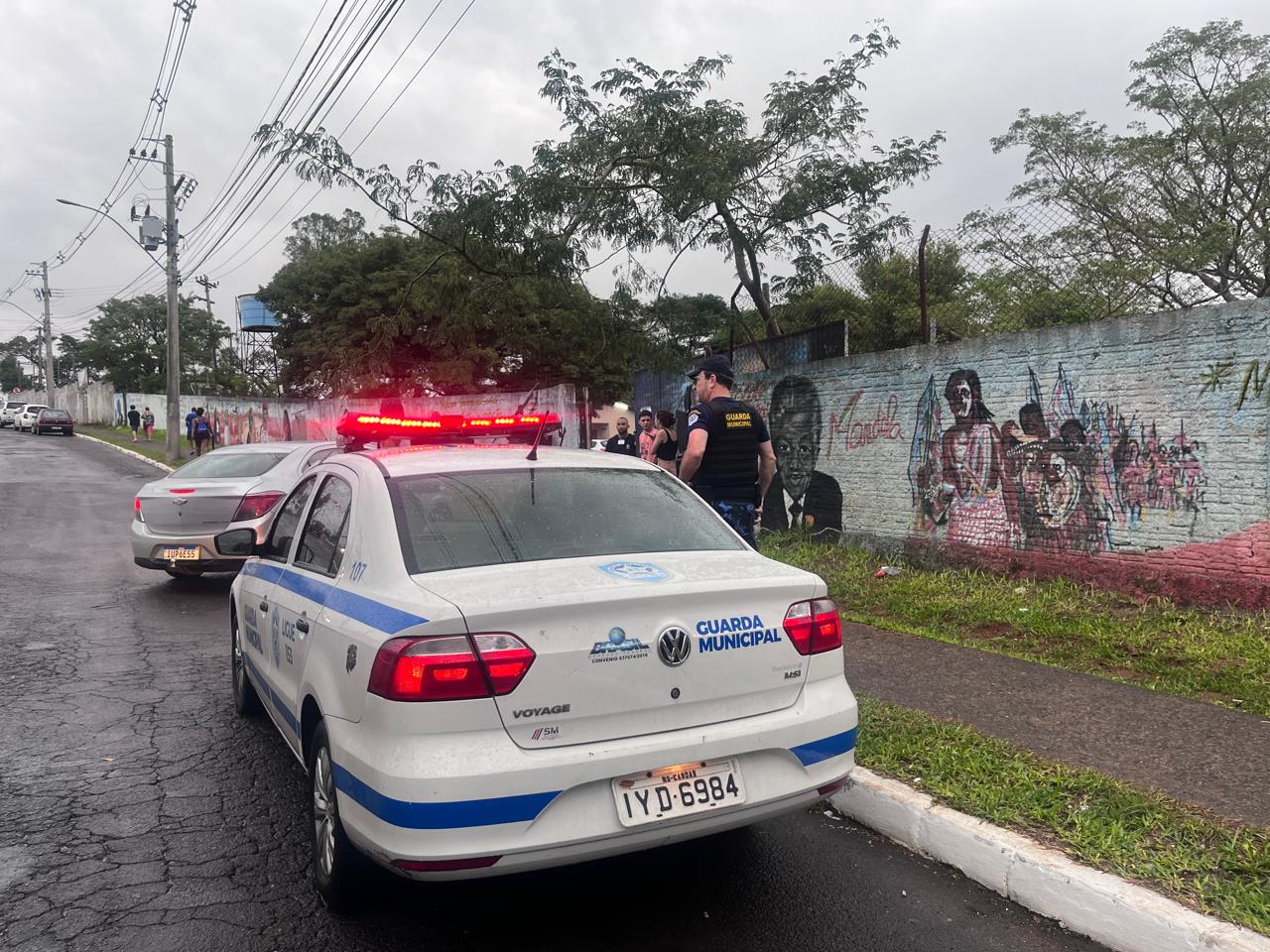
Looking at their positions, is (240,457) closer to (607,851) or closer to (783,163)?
(783,163)

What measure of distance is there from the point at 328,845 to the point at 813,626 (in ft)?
5.62

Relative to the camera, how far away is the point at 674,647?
2.67 metres

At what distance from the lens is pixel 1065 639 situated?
18.6 feet

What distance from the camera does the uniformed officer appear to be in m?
5.59

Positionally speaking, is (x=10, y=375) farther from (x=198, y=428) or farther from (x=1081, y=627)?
(x=1081, y=627)

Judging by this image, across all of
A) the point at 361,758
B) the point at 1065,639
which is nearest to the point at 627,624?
the point at 361,758

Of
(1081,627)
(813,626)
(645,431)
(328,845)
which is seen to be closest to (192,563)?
(645,431)

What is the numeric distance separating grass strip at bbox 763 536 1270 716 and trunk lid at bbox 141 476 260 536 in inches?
212

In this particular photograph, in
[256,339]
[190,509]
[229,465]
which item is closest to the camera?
[190,509]

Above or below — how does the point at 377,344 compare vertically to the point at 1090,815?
above

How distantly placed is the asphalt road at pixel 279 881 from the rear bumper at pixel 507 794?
430 mm

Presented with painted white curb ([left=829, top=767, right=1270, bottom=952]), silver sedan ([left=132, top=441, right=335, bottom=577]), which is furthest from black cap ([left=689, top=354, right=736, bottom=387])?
silver sedan ([left=132, top=441, right=335, bottom=577])

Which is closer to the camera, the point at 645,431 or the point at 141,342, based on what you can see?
the point at 645,431

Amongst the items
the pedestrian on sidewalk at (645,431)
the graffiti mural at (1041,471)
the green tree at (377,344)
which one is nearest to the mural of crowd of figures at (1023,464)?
the graffiti mural at (1041,471)
